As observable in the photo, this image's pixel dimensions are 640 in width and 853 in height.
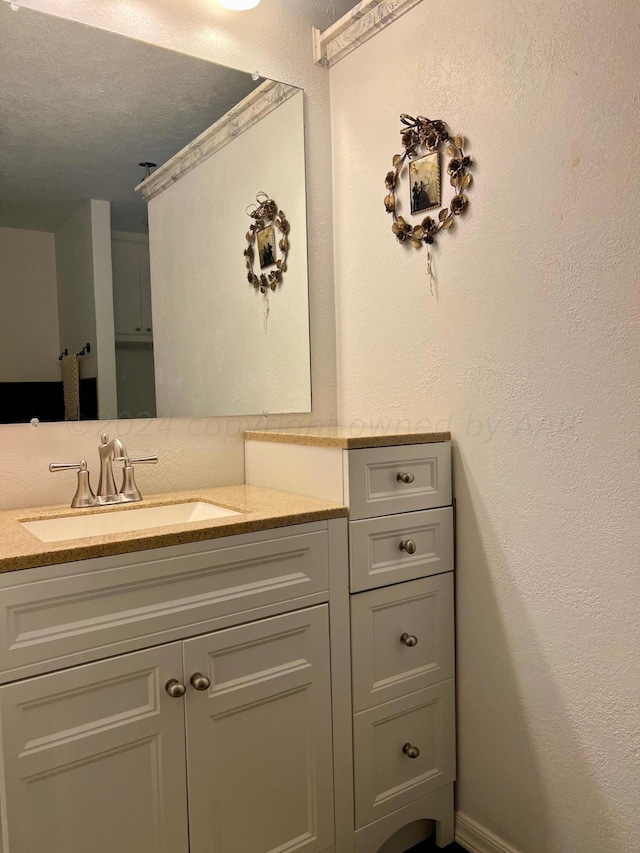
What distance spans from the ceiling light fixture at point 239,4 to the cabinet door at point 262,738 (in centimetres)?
162

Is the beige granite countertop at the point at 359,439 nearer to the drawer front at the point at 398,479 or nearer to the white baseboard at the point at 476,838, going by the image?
the drawer front at the point at 398,479

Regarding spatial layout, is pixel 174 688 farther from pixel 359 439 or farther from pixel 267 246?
pixel 267 246

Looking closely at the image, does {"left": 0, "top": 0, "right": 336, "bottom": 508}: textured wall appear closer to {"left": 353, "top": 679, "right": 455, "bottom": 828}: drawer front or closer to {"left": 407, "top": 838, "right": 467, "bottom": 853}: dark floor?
{"left": 353, "top": 679, "right": 455, "bottom": 828}: drawer front

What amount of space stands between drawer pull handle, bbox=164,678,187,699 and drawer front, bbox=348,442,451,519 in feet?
1.66

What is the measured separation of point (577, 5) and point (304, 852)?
1.84 m

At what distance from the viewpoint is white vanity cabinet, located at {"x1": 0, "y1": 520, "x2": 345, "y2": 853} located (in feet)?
3.48

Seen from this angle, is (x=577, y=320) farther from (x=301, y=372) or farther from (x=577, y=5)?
(x=301, y=372)

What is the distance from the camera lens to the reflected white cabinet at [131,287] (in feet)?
5.34

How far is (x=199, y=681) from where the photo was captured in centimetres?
120

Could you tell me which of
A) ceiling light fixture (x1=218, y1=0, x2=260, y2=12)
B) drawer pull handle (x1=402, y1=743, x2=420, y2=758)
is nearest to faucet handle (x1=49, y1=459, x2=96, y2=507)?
drawer pull handle (x1=402, y1=743, x2=420, y2=758)

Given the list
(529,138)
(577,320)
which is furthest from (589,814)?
(529,138)

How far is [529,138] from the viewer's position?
1.40 m

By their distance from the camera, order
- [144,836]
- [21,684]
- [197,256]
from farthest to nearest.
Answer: [197,256] < [144,836] < [21,684]

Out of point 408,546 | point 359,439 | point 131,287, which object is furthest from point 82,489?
point 408,546
